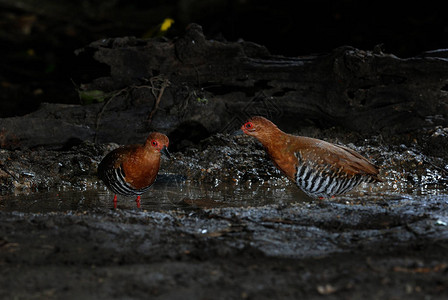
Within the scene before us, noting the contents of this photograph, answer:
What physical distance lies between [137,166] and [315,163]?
5.63ft

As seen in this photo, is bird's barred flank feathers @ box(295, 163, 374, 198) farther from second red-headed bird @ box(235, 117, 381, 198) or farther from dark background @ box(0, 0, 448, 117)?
dark background @ box(0, 0, 448, 117)

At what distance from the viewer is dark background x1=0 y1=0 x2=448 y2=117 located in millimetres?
11547

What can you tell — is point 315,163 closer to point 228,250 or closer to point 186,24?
point 228,250

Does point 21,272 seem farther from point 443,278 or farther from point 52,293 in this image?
point 443,278

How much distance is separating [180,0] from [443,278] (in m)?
14.2

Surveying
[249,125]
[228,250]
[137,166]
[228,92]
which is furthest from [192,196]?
[228,250]

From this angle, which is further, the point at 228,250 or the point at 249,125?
the point at 249,125

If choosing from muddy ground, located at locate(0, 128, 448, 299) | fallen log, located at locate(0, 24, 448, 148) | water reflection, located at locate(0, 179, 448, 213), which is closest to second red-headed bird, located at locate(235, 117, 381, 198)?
water reflection, located at locate(0, 179, 448, 213)

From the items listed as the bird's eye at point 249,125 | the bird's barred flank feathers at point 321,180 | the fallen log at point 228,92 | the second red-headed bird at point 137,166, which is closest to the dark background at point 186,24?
the fallen log at point 228,92

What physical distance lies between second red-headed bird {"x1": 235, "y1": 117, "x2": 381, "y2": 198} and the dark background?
5291 mm

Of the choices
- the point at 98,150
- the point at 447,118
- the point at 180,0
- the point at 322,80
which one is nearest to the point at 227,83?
the point at 322,80

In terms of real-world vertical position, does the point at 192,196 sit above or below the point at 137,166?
below

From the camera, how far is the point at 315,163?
4984 mm

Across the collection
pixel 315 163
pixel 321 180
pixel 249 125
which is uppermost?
pixel 249 125
